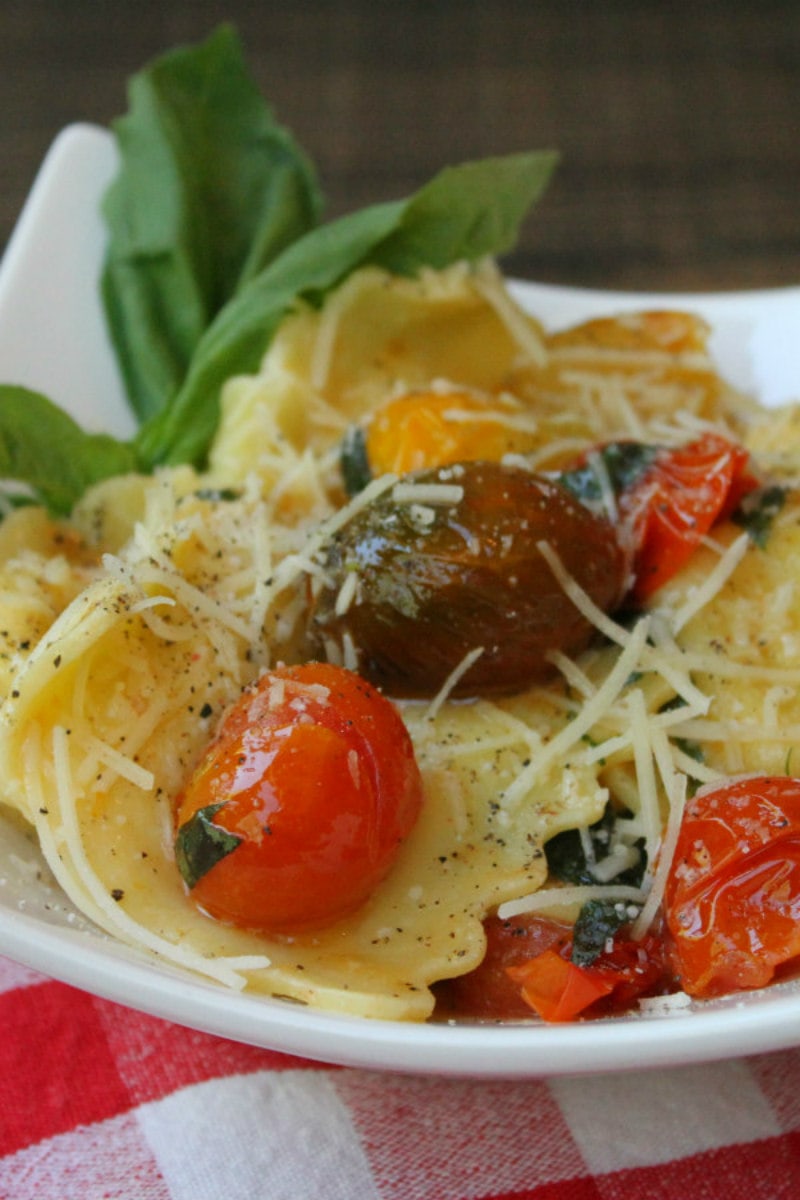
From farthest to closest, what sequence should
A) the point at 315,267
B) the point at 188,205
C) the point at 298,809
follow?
the point at 188,205 < the point at 315,267 < the point at 298,809

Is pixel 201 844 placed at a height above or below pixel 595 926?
above

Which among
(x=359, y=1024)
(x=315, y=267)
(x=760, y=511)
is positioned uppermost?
(x=315, y=267)

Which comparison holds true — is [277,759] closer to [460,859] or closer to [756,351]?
[460,859]

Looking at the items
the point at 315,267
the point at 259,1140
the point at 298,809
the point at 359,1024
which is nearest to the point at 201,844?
the point at 298,809

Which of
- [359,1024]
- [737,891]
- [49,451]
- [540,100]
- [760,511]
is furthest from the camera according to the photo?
[540,100]

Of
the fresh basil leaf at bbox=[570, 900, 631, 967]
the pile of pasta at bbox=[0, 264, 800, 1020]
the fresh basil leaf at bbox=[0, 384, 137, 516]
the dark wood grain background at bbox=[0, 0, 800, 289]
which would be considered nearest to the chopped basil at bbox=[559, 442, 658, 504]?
the pile of pasta at bbox=[0, 264, 800, 1020]

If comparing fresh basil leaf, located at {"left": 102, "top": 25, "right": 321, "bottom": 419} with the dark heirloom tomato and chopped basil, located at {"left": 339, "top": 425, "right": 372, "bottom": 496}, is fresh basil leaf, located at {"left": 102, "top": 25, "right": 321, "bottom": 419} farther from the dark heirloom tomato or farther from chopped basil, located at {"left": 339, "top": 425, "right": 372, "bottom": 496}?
the dark heirloom tomato

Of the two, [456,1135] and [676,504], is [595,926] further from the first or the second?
[676,504]
